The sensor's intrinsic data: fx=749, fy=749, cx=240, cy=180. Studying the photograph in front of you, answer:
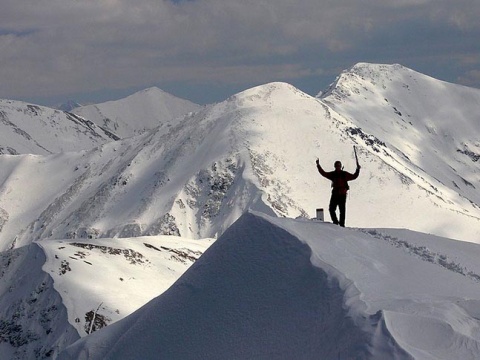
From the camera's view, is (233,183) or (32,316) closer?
(32,316)

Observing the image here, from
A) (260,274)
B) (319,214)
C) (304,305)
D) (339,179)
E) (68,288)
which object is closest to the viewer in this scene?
(304,305)

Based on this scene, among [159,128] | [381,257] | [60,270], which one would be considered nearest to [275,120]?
[159,128]

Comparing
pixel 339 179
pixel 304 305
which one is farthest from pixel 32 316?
pixel 304 305

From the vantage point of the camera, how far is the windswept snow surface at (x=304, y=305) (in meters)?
11.0

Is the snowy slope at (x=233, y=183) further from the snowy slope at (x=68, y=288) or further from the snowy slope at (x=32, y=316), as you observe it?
the snowy slope at (x=32, y=316)

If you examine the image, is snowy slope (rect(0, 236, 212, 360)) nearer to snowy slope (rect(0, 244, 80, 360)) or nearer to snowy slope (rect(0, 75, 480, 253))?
snowy slope (rect(0, 244, 80, 360))

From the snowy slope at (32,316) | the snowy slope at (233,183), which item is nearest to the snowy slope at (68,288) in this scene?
the snowy slope at (32,316)

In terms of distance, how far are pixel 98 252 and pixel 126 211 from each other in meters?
98.2

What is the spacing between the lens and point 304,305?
40.8ft

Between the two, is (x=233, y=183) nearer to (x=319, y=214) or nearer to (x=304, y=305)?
(x=319, y=214)

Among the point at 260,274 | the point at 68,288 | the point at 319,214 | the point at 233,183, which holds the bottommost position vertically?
the point at 233,183

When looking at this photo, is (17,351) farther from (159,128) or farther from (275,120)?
(159,128)

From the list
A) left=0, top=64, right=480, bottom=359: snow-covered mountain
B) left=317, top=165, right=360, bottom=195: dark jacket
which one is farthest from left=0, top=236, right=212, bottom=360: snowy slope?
left=317, top=165, right=360, bottom=195: dark jacket

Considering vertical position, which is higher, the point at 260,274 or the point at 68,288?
the point at 260,274
